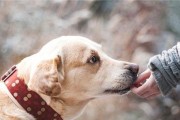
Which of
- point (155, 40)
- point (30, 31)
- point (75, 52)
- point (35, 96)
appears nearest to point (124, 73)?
point (75, 52)

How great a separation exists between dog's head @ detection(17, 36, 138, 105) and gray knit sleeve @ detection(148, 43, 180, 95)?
0.11m

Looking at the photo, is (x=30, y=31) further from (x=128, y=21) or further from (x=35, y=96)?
(x=35, y=96)

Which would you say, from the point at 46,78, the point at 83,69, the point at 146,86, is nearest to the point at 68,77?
the point at 83,69

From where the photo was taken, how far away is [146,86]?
5.42ft

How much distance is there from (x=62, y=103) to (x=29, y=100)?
15 centimetres

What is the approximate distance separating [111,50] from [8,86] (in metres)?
1.06

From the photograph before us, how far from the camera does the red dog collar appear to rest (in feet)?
4.85

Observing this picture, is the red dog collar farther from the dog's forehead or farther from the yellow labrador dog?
the dog's forehead

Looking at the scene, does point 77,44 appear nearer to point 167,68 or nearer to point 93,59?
point 93,59

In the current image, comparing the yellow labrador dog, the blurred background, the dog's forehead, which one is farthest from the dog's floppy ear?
the blurred background

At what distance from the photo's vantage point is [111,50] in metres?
2.47

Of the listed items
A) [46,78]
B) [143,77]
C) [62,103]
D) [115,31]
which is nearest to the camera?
[46,78]

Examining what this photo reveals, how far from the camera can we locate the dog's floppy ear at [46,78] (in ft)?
4.71

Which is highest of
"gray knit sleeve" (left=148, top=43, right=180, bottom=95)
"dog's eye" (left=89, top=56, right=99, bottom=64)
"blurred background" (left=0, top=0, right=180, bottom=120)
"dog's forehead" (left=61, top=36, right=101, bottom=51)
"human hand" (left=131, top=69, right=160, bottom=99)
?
"dog's forehead" (left=61, top=36, right=101, bottom=51)
